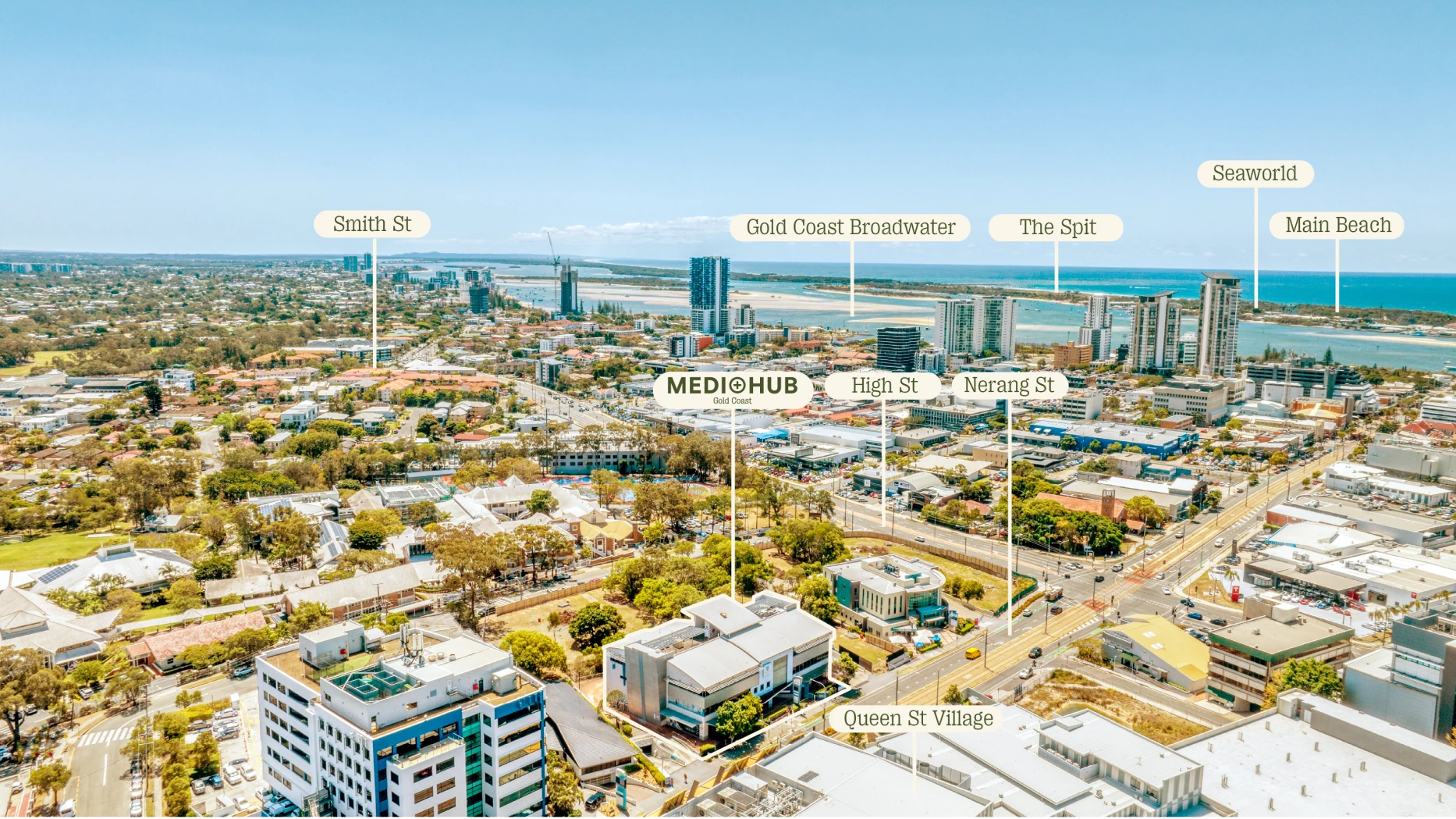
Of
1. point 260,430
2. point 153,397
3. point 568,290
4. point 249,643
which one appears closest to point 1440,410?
point 249,643

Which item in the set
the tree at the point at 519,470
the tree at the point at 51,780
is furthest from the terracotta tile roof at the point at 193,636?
the tree at the point at 519,470

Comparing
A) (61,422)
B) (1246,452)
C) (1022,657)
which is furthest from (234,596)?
(1246,452)

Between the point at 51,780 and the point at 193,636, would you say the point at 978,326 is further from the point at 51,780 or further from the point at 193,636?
the point at 51,780

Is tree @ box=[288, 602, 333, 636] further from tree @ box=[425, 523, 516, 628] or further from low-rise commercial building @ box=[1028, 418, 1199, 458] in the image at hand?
low-rise commercial building @ box=[1028, 418, 1199, 458]

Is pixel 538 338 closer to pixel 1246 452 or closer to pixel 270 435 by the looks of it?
pixel 270 435

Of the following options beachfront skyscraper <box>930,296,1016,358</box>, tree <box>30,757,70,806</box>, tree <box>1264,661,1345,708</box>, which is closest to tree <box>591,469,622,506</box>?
tree <box>30,757,70,806</box>
